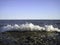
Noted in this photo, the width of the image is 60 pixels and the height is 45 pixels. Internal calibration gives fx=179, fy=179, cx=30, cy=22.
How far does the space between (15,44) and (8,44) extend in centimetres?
71

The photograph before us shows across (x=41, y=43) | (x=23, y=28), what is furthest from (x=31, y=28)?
(x=41, y=43)

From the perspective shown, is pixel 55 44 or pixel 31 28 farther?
pixel 31 28

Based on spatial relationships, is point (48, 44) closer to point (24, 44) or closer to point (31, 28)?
point (24, 44)

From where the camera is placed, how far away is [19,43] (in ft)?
61.2

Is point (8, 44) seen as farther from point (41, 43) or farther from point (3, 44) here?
point (41, 43)

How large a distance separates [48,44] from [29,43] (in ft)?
6.58

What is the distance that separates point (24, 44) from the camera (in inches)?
719

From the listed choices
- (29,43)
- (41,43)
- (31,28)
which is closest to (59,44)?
(41,43)

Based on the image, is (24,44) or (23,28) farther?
(23,28)

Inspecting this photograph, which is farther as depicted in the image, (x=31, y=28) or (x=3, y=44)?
(x=31, y=28)

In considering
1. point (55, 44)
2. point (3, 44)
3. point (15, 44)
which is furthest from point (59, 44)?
point (3, 44)

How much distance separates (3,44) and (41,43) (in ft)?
13.2

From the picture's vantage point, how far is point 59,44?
1830cm

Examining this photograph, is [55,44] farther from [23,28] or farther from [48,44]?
Result: [23,28]
